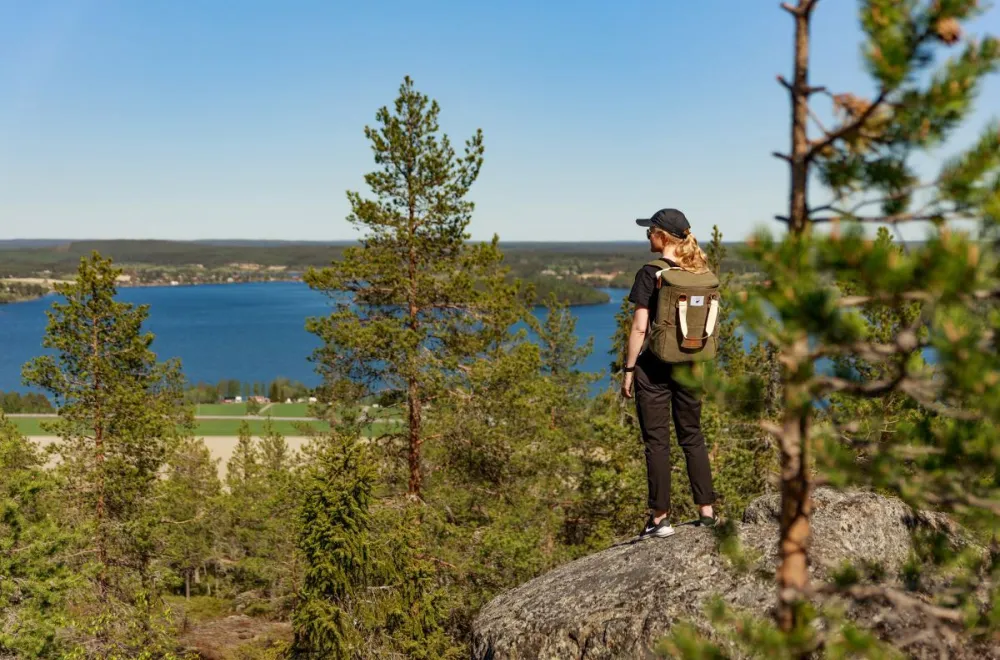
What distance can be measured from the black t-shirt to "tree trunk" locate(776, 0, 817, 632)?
2619 millimetres

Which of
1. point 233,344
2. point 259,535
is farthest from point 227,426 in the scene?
point 233,344

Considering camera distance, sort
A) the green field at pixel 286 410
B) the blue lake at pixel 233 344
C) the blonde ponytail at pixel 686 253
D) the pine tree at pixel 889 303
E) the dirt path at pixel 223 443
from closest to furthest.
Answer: the pine tree at pixel 889 303, the blonde ponytail at pixel 686 253, the dirt path at pixel 223 443, the green field at pixel 286 410, the blue lake at pixel 233 344

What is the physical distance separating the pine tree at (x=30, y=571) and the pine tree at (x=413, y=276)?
617 cm

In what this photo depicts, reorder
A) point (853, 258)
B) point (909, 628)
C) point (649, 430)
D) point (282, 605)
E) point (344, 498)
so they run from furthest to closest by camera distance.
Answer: point (282, 605) < point (344, 498) < point (649, 430) < point (909, 628) < point (853, 258)

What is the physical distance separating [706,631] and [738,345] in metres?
22.6

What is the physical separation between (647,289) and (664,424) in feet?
4.18

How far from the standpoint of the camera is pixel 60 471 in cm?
1558

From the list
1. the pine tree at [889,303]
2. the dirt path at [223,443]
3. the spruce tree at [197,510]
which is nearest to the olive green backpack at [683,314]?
the pine tree at [889,303]

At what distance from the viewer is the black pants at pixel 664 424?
605 cm

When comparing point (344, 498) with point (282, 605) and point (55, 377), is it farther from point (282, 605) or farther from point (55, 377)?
point (282, 605)

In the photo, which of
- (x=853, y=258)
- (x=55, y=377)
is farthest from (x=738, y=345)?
(x=853, y=258)

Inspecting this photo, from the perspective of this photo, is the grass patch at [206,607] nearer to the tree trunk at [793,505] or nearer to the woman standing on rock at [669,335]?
the woman standing on rock at [669,335]

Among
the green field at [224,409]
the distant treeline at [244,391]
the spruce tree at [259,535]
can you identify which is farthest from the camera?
the distant treeline at [244,391]

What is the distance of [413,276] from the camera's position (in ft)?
47.6
